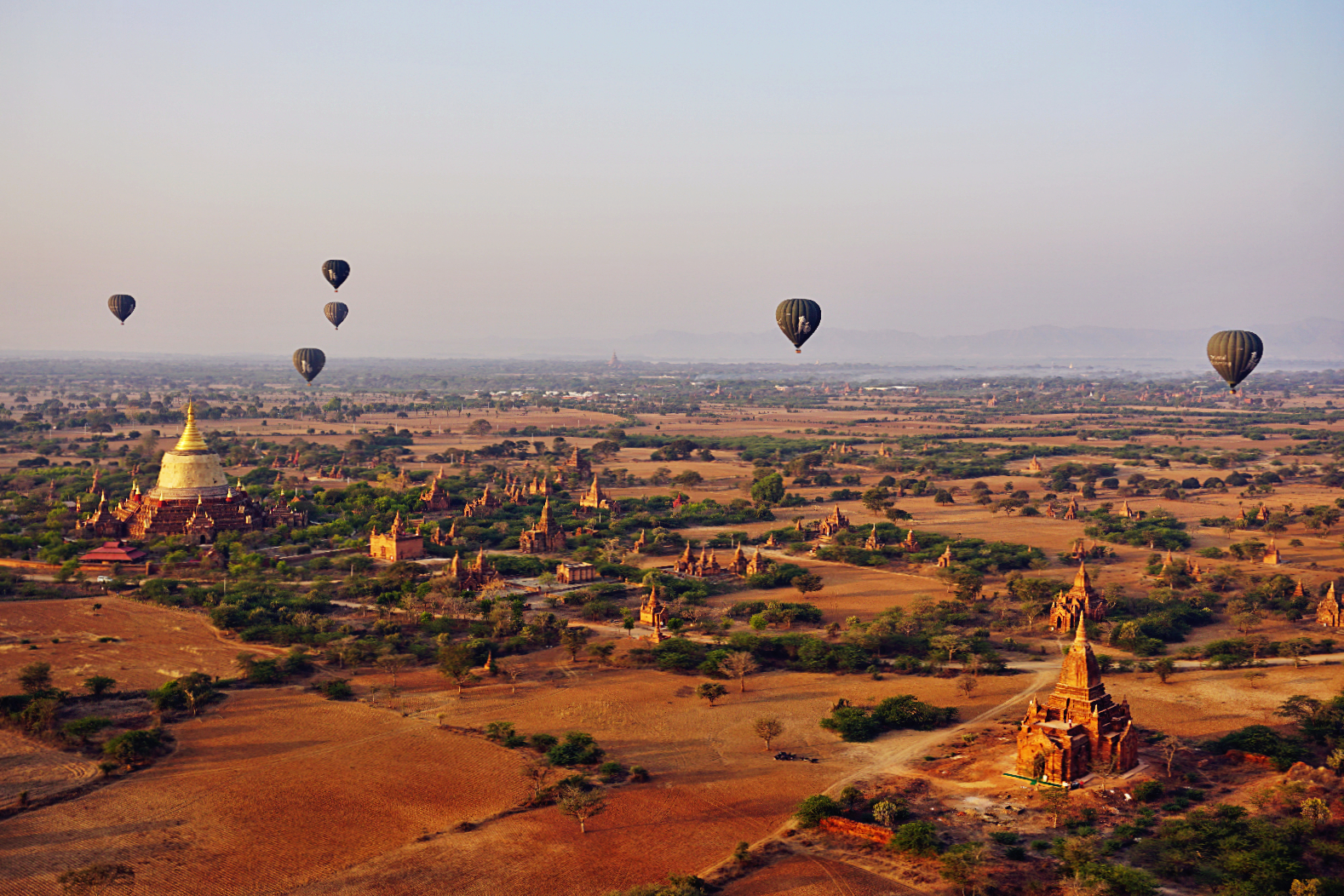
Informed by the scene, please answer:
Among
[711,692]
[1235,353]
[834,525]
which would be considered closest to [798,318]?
[834,525]

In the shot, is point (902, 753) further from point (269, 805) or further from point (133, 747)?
point (133, 747)

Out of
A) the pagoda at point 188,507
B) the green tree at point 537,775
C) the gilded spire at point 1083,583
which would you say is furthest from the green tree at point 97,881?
the pagoda at point 188,507

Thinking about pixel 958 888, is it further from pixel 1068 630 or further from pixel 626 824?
pixel 1068 630

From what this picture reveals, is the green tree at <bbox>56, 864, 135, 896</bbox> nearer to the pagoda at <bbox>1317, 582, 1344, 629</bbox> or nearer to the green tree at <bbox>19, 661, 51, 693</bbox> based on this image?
the green tree at <bbox>19, 661, 51, 693</bbox>

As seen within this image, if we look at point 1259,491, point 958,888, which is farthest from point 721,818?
point 1259,491

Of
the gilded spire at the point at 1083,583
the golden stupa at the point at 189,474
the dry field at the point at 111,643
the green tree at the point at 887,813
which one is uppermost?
the golden stupa at the point at 189,474

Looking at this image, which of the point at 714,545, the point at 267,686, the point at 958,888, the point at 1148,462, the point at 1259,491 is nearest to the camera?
the point at 958,888

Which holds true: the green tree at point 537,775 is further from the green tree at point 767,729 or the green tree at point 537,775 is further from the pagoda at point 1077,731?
the pagoda at point 1077,731
